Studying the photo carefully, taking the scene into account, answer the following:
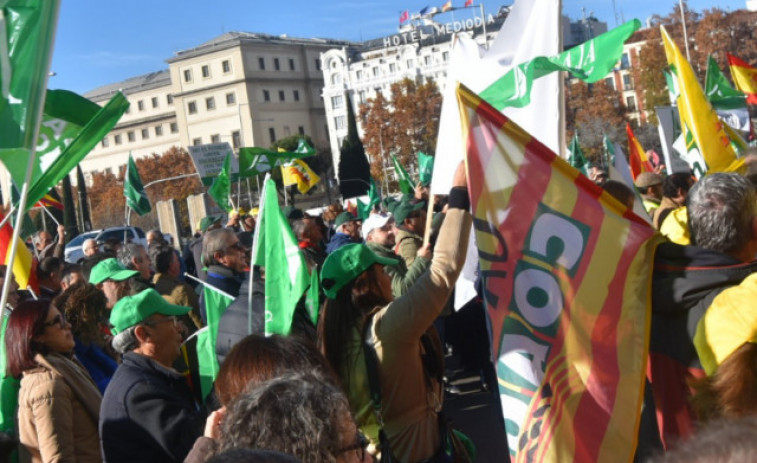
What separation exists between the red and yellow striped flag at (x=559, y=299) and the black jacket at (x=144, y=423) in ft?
4.20

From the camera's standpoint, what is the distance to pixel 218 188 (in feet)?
50.7

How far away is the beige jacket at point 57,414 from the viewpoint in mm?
3945

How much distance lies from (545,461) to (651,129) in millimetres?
59671

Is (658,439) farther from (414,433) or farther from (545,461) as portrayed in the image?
(414,433)

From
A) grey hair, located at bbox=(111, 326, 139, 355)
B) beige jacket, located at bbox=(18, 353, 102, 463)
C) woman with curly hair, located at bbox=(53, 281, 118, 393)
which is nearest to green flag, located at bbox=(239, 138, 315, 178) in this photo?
woman with curly hair, located at bbox=(53, 281, 118, 393)

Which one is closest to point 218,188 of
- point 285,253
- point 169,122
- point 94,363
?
point 94,363

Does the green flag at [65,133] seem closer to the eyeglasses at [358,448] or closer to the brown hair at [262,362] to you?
the brown hair at [262,362]

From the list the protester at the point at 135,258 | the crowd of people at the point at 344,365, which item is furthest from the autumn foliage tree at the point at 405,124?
the crowd of people at the point at 344,365

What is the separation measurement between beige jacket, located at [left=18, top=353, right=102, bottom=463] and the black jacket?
17.6 inches

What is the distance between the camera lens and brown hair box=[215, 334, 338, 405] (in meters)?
2.84

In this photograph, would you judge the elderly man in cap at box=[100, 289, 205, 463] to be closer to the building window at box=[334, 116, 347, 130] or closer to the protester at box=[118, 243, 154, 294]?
the protester at box=[118, 243, 154, 294]

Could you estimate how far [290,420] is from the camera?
7.49 feet

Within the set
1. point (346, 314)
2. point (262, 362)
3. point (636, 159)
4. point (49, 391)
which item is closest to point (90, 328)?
point (49, 391)

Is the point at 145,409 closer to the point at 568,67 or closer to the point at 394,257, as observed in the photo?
the point at 568,67
